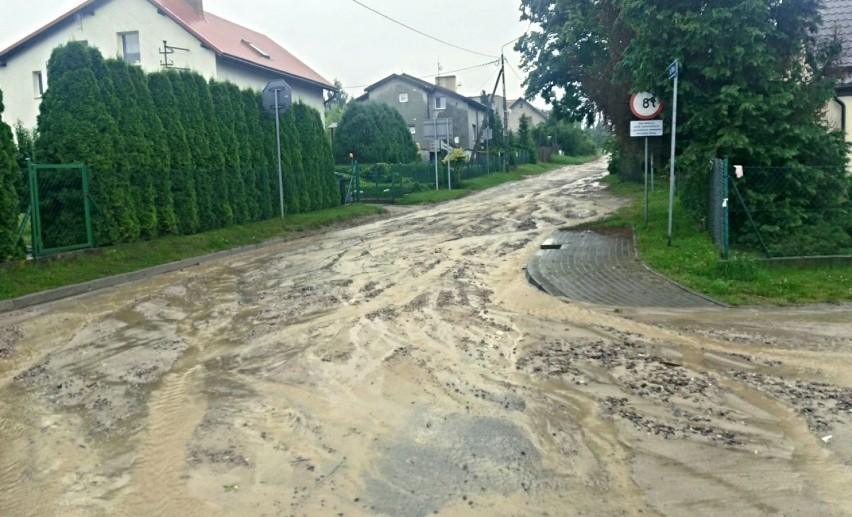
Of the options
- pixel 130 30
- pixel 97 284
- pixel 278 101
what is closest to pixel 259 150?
pixel 278 101

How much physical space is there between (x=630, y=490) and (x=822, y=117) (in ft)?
43.4

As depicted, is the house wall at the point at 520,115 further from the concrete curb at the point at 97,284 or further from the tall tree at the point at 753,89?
the concrete curb at the point at 97,284

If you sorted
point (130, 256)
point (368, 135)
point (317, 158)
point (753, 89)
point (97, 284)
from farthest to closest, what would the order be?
point (368, 135)
point (317, 158)
point (130, 256)
point (753, 89)
point (97, 284)

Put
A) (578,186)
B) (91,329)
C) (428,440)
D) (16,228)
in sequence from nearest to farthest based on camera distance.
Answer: (428,440)
(91,329)
(16,228)
(578,186)

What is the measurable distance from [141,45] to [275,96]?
46.5 feet

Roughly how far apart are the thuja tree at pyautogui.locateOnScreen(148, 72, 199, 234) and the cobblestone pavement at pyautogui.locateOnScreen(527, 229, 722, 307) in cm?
945

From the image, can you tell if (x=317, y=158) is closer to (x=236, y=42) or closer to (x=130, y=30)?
(x=130, y=30)

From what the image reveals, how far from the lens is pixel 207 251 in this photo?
17109mm

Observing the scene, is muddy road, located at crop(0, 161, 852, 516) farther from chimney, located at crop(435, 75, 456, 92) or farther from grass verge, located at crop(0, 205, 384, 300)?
chimney, located at crop(435, 75, 456, 92)

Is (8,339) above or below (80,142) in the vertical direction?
below

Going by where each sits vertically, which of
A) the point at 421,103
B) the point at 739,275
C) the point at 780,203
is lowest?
the point at 739,275

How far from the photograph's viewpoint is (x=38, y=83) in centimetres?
3550

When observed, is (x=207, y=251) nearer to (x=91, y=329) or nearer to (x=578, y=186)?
(x=91, y=329)

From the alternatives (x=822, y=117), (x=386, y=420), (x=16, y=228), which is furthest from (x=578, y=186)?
(x=386, y=420)
